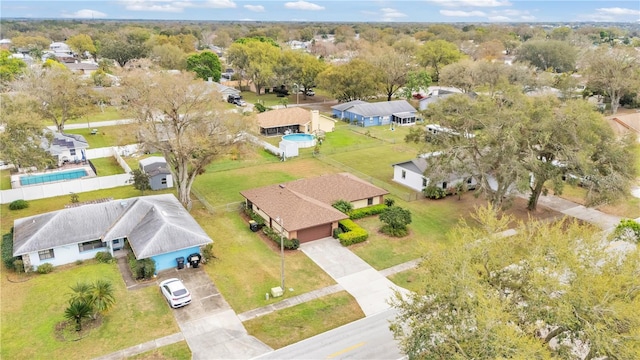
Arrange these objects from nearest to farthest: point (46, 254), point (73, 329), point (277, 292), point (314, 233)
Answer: point (73, 329) → point (277, 292) → point (46, 254) → point (314, 233)

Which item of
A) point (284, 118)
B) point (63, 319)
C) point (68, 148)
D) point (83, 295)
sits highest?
point (284, 118)

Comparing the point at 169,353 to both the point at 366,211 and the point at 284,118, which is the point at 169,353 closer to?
the point at 366,211

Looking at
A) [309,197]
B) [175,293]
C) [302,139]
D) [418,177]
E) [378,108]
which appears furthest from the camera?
[378,108]

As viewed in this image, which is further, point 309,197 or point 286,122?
point 286,122

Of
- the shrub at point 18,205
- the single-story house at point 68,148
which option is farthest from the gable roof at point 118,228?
the single-story house at point 68,148

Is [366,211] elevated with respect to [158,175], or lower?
lower

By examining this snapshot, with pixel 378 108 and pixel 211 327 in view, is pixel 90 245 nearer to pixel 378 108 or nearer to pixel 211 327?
pixel 211 327

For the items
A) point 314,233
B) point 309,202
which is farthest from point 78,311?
point 309,202

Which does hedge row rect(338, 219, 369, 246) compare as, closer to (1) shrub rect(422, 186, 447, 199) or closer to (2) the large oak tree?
(1) shrub rect(422, 186, 447, 199)
